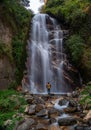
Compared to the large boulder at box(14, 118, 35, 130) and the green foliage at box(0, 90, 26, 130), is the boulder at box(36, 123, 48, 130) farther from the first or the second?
the green foliage at box(0, 90, 26, 130)

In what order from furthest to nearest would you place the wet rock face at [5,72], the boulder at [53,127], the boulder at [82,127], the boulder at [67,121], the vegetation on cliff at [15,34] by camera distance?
the vegetation on cliff at [15,34] < the wet rock face at [5,72] < the boulder at [67,121] < the boulder at [53,127] < the boulder at [82,127]

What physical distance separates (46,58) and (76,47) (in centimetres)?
300

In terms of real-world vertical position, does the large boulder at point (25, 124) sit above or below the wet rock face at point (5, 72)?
below

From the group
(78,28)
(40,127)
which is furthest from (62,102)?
(78,28)

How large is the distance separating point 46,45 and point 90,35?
440 cm

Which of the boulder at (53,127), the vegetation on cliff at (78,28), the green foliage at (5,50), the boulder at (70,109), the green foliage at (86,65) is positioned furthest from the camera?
the vegetation on cliff at (78,28)

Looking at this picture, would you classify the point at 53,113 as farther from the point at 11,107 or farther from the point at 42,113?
the point at 11,107

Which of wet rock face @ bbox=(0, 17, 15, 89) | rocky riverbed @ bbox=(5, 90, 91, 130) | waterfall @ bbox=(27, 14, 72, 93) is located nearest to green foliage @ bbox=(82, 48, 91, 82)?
waterfall @ bbox=(27, 14, 72, 93)

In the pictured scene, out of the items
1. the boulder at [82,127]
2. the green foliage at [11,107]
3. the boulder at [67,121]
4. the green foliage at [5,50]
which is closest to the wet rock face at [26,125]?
the green foliage at [11,107]

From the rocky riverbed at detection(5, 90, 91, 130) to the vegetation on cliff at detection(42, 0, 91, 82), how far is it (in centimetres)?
608

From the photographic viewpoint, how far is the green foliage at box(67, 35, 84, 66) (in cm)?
2161

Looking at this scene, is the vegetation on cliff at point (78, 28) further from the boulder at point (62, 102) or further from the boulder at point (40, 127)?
the boulder at point (40, 127)

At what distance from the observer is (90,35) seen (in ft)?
76.9

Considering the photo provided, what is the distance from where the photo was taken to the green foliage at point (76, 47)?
70.9ft
